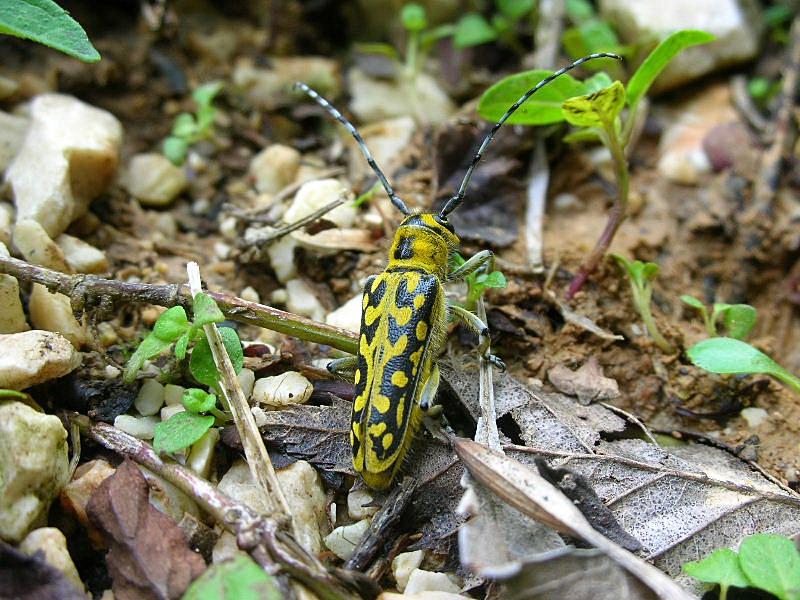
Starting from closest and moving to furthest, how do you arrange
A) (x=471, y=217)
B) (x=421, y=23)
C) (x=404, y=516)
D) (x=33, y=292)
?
(x=404, y=516) → (x=33, y=292) → (x=471, y=217) → (x=421, y=23)

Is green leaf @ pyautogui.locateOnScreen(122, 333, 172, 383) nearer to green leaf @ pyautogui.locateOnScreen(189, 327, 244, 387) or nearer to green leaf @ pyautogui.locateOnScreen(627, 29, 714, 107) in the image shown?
green leaf @ pyautogui.locateOnScreen(189, 327, 244, 387)

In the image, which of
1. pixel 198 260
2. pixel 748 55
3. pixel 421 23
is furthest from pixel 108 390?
pixel 748 55

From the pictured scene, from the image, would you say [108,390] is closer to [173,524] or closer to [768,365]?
[173,524]

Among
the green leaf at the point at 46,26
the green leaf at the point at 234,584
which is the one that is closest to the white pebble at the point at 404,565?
the green leaf at the point at 234,584

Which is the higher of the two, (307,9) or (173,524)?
(307,9)

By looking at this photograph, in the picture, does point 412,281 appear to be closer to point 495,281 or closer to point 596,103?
point 495,281

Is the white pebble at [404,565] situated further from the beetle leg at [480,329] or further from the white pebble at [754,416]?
the white pebble at [754,416]

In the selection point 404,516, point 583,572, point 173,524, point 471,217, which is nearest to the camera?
point 583,572

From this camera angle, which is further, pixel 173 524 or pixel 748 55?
pixel 748 55

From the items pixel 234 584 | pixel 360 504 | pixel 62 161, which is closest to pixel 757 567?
pixel 360 504
